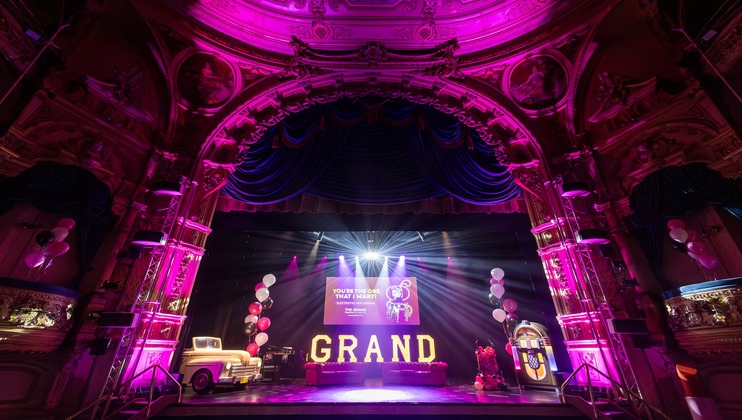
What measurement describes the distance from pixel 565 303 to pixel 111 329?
8.46m

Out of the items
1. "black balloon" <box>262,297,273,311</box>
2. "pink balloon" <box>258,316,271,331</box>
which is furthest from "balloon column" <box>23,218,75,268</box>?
"black balloon" <box>262,297,273,311</box>

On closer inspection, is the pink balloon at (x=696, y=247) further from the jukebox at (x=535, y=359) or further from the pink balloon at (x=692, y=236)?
the jukebox at (x=535, y=359)

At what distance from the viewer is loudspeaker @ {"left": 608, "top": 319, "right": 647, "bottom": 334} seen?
4.68m

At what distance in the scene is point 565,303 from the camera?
19.1ft

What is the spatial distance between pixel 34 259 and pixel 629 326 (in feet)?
31.5

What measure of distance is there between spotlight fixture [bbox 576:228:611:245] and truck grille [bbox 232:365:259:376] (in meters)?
7.64

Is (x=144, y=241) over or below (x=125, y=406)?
over

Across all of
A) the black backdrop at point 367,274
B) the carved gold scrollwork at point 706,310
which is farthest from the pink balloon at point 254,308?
the carved gold scrollwork at point 706,310

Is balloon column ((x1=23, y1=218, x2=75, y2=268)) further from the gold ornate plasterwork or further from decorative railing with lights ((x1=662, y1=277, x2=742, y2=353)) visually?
decorative railing with lights ((x1=662, y1=277, x2=742, y2=353))

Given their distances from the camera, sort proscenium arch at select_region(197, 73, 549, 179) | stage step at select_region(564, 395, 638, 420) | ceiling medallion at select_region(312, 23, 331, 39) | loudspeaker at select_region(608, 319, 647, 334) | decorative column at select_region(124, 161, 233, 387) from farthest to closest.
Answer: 1. ceiling medallion at select_region(312, 23, 331, 39)
2. proscenium arch at select_region(197, 73, 549, 179)
3. decorative column at select_region(124, 161, 233, 387)
4. loudspeaker at select_region(608, 319, 647, 334)
5. stage step at select_region(564, 395, 638, 420)

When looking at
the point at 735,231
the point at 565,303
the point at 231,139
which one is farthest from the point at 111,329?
the point at 735,231

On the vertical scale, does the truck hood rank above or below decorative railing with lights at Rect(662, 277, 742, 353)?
below

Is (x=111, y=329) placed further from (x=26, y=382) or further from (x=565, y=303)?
(x=565, y=303)

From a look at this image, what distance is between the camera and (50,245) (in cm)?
476
